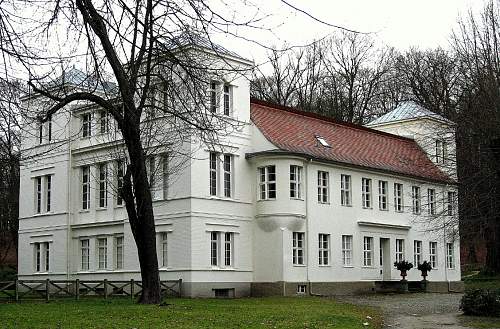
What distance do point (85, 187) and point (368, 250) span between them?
15.6m

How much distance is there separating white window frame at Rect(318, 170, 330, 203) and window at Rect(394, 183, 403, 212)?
6.39 m

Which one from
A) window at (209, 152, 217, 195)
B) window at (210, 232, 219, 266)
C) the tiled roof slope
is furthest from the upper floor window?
window at (210, 232, 219, 266)

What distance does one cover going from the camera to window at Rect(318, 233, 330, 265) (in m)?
37.3

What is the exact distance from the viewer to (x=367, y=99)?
61250mm

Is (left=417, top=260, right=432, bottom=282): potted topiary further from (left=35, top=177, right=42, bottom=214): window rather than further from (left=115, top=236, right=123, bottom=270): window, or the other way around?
(left=35, top=177, right=42, bottom=214): window

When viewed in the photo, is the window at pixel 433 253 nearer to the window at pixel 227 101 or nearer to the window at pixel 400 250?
the window at pixel 400 250

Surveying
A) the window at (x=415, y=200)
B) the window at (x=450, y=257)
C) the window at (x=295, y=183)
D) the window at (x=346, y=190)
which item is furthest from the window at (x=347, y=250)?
the window at (x=450, y=257)

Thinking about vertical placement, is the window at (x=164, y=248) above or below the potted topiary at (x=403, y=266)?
above

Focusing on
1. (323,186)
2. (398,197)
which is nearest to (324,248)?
(323,186)

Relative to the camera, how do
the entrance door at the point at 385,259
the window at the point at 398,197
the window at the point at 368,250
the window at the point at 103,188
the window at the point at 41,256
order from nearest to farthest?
the window at the point at 103,188 < the window at the point at 368,250 < the entrance door at the point at 385,259 < the window at the point at 41,256 < the window at the point at 398,197

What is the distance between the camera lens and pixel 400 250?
42.7 meters

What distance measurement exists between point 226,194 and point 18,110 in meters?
23.1

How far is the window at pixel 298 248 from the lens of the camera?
35.8 m

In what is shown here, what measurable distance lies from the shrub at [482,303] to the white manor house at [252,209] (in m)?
7.14
